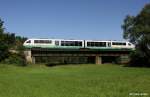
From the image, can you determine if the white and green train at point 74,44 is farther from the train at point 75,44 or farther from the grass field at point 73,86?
the grass field at point 73,86

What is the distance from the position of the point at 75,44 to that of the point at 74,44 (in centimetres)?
29

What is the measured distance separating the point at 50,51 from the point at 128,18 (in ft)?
80.1

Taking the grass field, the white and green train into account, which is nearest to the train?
the white and green train

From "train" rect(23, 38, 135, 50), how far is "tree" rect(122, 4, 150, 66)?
31.3ft

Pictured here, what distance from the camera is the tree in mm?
93500

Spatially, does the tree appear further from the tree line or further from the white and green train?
the tree line

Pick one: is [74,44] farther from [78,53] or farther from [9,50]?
[9,50]

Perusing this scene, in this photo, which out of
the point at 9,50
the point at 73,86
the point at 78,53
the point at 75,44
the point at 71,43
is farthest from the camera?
the point at 78,53

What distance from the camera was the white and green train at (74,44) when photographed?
101 metres

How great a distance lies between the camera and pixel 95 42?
109m

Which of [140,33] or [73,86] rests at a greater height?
[140,33]

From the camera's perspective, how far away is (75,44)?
347ft

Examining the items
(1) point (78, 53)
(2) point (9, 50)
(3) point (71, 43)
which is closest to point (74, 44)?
(3) point (71, 43)

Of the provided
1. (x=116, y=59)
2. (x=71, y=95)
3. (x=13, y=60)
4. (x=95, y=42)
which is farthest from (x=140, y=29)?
(x=71, y=95)
